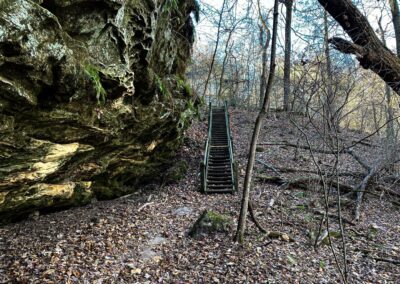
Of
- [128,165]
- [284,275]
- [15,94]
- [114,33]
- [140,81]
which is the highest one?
[114,33]

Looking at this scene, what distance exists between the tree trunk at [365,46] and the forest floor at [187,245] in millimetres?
3396

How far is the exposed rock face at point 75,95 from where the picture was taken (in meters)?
3.77

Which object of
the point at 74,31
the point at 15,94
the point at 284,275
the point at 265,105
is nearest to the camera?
the point at 15,94

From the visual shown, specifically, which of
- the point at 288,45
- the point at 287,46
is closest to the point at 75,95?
the point at 288,45

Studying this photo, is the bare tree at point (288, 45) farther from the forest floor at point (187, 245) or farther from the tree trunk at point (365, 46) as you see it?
the forest floor at point (187, 245)

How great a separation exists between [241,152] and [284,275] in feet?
28.0

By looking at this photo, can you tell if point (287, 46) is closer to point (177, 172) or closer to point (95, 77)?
point (177, 172)

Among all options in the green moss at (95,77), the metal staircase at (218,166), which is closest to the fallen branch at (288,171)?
the metal staircase at (218,166)

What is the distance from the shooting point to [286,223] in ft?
23.0

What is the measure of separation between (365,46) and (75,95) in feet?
14.3

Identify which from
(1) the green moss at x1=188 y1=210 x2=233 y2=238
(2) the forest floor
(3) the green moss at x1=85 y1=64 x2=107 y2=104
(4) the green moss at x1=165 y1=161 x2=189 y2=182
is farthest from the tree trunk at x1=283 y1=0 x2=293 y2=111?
(4) the green moss at x1=165 y1=161 x2=189 y2=182

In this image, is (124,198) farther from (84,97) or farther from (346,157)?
(346,157)

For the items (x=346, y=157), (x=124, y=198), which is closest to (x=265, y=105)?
(x=124, y=198)

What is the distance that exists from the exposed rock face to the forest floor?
1.03 m
